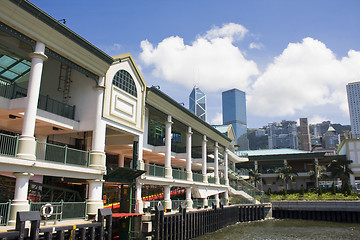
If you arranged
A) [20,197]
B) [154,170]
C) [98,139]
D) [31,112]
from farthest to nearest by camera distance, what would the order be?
[154,170]
[98,139]
[31,112]
[20,197]

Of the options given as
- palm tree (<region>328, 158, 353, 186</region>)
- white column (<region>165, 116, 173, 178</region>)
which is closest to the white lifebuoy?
white column (<region>165, 116, 173, 178</region>)

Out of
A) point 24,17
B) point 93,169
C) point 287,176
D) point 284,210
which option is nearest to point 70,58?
point 24,17

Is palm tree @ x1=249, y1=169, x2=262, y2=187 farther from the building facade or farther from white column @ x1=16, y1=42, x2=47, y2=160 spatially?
white column @ x1=16, y1=42, x2=47, y2=160

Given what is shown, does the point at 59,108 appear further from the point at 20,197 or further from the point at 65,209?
the point at 20,197

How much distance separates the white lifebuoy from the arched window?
986 cm

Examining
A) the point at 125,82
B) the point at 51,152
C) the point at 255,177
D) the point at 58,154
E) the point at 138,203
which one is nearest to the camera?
the point at 51,152

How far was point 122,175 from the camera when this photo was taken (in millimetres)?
23984

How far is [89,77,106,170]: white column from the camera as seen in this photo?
20852mm

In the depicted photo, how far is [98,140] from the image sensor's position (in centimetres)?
2123

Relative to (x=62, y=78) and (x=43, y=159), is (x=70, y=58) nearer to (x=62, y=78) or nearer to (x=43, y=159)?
(x=62, y=78)

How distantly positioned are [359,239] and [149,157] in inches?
885

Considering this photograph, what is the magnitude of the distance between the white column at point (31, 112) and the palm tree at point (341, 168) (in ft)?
202

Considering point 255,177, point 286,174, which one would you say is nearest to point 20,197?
point 255,177

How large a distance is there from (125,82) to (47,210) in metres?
11.2
